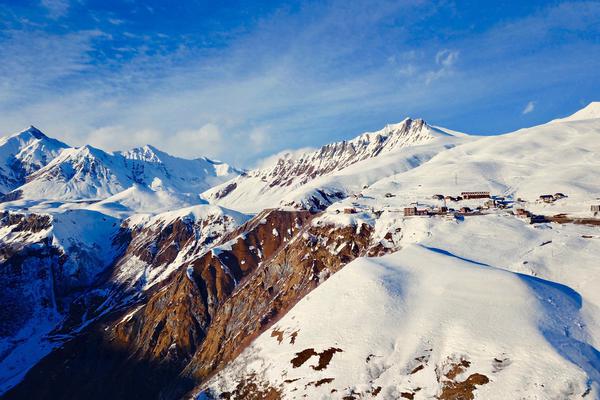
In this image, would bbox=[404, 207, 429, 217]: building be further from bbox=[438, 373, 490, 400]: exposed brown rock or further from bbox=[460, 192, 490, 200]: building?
bbox=[438, 373, 490, 400]: exposed brown rock

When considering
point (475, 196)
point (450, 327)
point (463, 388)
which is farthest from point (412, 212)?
point (463, 388)

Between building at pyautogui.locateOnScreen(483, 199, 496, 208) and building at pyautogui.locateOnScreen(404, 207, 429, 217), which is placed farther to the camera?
building at pyautogui.locateOnScreen(483, 199, 496, 208)

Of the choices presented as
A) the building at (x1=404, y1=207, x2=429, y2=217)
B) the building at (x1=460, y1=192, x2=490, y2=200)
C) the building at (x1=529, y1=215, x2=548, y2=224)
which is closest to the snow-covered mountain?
the building at (x1=404, y1=207, x2=429, y2=217)

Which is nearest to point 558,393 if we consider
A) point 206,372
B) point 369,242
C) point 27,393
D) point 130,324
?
point 369,242

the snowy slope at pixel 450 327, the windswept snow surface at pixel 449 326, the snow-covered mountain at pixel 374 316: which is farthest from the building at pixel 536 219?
the windswept snow surface at pixel 449 326

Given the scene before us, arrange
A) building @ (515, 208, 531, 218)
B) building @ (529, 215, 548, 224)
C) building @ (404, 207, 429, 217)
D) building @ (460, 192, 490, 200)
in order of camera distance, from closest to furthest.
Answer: building @ (529, 215, 548, 224) → building @ (515, 208, 531, 218) → building @ (404, 207, 429, 217) → building @ (460, 192, 490, 200)

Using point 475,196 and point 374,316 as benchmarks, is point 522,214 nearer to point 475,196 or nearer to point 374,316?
point 475,196

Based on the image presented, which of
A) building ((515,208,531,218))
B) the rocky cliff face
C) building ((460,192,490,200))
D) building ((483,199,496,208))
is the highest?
building ((460,192,490,200))

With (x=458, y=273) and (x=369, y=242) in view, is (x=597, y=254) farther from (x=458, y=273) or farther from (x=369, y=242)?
(x=369, y=242)

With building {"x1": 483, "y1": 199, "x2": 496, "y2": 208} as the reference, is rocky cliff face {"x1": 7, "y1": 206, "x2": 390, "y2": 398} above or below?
below

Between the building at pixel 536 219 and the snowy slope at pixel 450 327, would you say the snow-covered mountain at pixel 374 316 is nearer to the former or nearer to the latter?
the snowy slope at pixel 450 327
